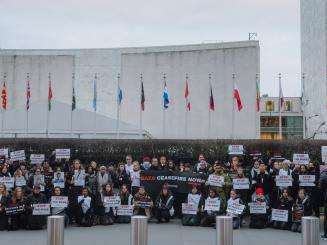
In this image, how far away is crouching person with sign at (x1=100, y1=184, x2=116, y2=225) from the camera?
16.6 meters

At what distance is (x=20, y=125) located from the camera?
122 feet

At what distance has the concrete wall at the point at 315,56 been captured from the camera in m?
65.3

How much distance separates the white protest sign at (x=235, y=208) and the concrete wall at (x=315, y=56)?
148 feet

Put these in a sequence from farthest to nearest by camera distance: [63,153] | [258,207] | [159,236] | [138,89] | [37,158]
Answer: [138,89] < [37,158] < [63,153] < [258,207] < [159,236]

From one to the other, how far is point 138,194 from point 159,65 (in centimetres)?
2742

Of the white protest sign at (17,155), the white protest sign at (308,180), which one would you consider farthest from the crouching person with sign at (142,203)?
the white protest sign at (17,155)

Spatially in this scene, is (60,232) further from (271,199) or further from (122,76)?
(122,76)

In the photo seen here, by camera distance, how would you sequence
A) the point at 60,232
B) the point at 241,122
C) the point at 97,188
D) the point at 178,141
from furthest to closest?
the point at 241,122, the point at 178,141, the point at 97,188, the point at 60,232

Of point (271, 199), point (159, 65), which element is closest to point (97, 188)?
point (271, 199)

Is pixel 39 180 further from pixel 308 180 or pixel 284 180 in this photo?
pixel 308 180

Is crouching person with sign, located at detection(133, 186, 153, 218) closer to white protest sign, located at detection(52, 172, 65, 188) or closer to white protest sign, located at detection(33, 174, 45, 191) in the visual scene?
white protest sign, located at detection(52, 172, 65, 188)

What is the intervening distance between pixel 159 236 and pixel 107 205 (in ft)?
9.59

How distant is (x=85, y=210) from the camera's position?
648 inches

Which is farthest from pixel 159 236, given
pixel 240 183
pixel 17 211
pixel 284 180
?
pixel 284 180
